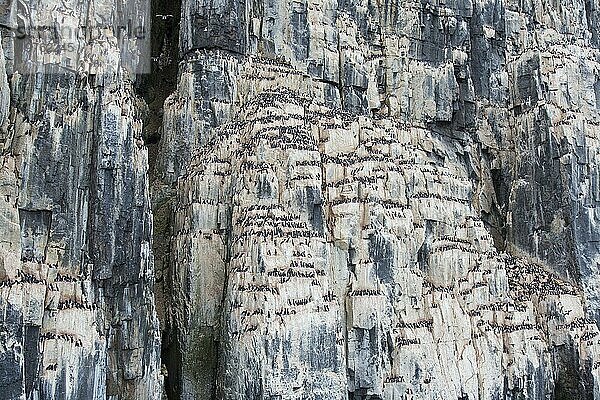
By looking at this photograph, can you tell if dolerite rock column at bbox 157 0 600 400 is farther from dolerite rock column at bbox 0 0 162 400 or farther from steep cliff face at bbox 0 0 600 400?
dolerite rock column at bbox 0 0 162 400

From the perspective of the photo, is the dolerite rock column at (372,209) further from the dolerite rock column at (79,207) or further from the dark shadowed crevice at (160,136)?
the dolerite rock column at (79,207)

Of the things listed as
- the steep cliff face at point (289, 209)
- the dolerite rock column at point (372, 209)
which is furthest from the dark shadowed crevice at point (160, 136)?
the dolerite rock column at point (372, 209)

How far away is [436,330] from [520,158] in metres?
19.7

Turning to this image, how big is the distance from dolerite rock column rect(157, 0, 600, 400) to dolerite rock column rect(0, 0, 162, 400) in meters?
3.94

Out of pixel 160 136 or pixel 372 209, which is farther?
pixel 160 136

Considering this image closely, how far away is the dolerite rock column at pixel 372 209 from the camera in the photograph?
41.3m

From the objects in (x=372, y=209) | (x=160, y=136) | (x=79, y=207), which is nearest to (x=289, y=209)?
(x=372, y=209)

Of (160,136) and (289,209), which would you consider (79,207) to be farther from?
(160,136)

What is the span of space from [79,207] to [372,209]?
15.1 meters

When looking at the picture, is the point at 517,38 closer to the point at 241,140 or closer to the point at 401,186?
the point at 401,186

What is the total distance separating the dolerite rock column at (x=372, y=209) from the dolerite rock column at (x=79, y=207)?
394 centimetres

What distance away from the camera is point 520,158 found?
200 feet

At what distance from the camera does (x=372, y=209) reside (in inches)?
1790

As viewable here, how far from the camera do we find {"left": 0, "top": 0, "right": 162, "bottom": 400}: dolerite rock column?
121ft
